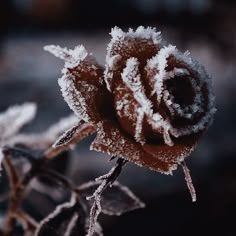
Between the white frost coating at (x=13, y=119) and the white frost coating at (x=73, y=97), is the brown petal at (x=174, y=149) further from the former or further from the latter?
the white frost coating at (x=13, y=119)

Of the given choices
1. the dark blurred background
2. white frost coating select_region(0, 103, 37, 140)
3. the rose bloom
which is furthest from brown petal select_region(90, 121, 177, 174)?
the dark blurred background

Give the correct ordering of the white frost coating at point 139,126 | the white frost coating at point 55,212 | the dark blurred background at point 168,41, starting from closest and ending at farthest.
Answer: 1. the white frost coating at point 139,126
2. the white frost coating at point 55,212
3. the dark blurred background at point 168,41

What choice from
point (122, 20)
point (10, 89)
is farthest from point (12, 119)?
point (122, 20)

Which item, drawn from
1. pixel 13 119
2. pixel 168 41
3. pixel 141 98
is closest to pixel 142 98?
pixel 141 98

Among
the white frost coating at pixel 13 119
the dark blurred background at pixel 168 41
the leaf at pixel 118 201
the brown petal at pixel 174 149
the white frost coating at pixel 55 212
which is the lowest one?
the dark blurred background at pixel 168 41

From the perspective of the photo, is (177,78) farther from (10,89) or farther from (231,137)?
(10,89)

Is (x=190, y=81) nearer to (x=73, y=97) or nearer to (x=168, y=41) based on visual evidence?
(x=73, y=97)

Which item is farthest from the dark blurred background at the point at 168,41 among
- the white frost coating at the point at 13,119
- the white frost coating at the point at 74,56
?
the white frost coating at the point at 74,56
